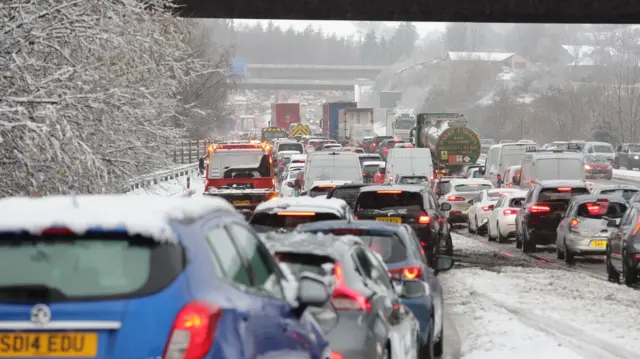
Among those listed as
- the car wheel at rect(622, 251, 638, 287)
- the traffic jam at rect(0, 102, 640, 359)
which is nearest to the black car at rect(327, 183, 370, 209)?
the car wheel at rect(622, 251, 638, 287)

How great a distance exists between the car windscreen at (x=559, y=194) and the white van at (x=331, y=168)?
22.8ft

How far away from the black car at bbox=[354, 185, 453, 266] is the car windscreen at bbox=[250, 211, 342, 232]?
570 cm

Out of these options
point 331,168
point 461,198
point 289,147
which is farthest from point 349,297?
point 289,147

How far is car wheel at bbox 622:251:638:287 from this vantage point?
2045 centimetres

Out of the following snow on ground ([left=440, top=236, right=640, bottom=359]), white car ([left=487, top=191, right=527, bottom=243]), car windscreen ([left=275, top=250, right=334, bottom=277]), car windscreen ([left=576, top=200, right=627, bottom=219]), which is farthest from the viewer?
white car ([left=487, top=191, right=527, bottom=243])

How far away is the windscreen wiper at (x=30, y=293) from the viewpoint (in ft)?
17.7

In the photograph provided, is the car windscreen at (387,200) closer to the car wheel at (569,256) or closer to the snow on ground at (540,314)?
the snow on ground at (540,314)

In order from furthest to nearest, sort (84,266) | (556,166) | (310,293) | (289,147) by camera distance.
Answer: (289,147) → (556,166) → (310,293) → (84,266)

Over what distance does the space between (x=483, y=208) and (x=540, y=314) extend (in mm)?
21152

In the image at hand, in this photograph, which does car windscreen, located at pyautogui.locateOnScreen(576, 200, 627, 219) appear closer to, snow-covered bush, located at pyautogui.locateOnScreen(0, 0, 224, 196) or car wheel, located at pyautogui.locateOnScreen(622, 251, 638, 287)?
car wheel, located at pyautogui.locateOnScreen(622, 251, 638, 287)

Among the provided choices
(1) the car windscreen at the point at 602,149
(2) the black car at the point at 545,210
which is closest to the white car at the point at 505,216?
(2) the black car at the point at 545,210

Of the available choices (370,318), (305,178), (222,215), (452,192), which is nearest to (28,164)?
(370,318)

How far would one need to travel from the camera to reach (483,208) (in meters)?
37.1

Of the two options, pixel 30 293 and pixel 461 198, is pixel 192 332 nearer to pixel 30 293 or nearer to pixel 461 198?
pixel 30 293
